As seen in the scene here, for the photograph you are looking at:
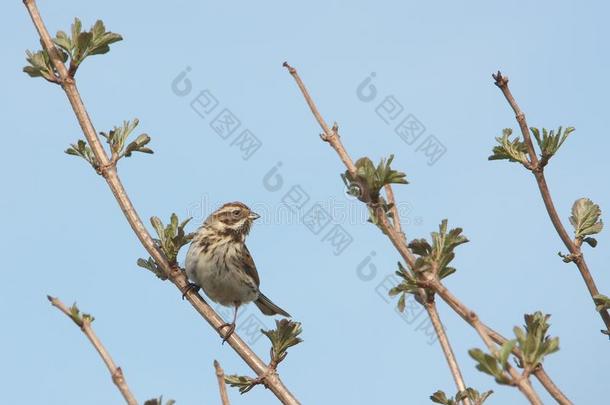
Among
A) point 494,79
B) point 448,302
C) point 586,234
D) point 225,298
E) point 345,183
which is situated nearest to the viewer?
point 448,302

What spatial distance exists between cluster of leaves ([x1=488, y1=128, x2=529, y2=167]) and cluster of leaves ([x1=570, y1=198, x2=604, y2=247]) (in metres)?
0.55

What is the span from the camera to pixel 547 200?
15.2 feet

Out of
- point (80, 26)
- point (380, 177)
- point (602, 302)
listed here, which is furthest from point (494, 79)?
point (80, 26)

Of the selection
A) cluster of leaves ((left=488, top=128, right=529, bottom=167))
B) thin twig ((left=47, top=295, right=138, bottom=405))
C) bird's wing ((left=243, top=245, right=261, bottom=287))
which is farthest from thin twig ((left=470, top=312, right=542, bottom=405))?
bird's wing ((left=243, top=245, right=261, bottom=287))

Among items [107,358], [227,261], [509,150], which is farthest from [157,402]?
[227,261]

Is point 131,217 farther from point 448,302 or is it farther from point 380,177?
point 448,302

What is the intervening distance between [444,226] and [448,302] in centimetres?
76

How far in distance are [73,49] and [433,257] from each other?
2951 millimetres

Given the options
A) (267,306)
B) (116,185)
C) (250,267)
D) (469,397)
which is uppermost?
(116,185)

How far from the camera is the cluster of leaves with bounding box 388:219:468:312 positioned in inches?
157

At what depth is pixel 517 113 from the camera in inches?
182

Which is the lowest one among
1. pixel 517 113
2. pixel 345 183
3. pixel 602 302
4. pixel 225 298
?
pixel 602 302

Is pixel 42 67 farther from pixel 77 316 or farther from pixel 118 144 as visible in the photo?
pixel 77 316

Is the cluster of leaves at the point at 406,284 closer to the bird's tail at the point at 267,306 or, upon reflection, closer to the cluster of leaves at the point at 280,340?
the cluster of leaves at the point at 280,340
